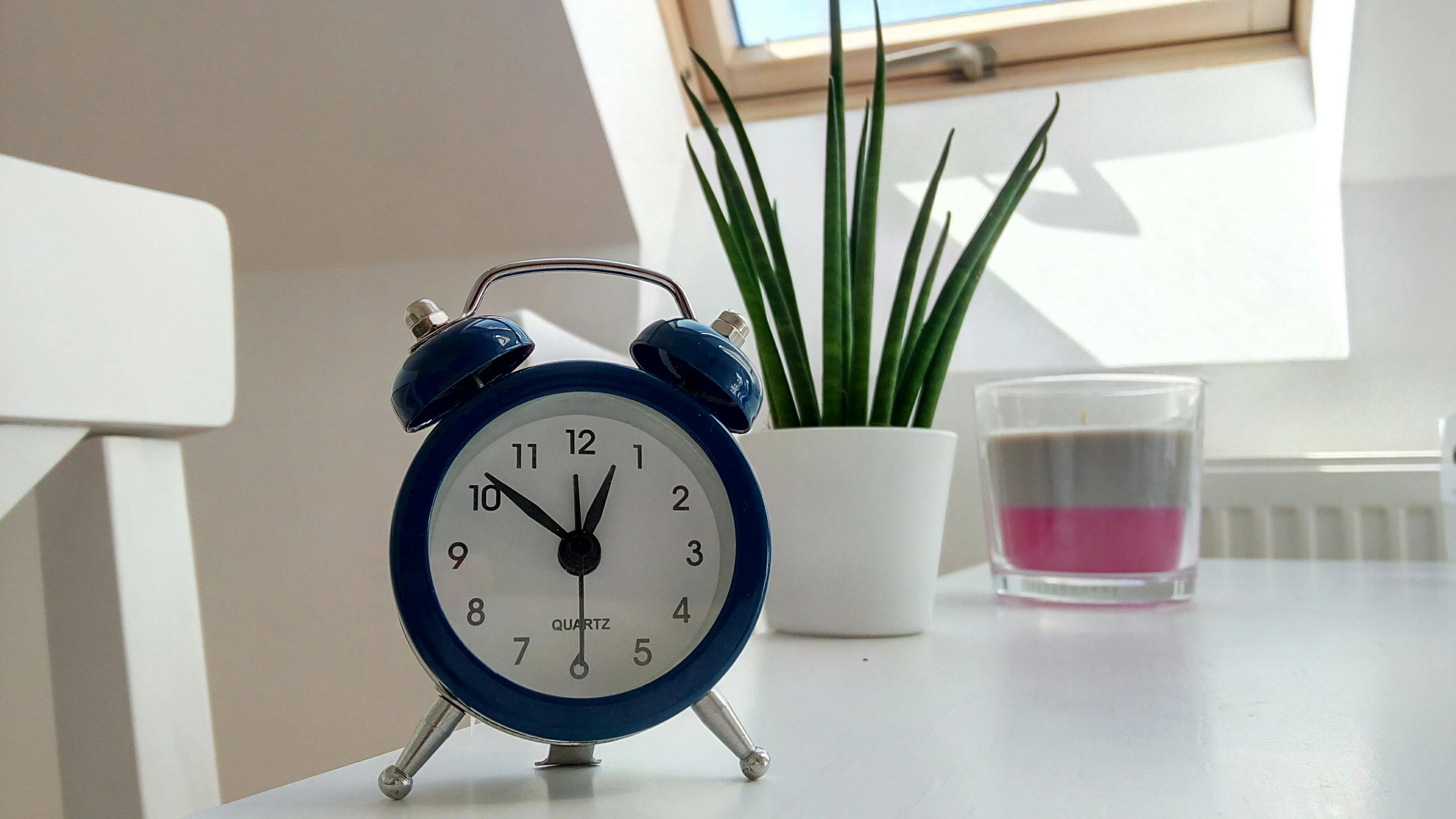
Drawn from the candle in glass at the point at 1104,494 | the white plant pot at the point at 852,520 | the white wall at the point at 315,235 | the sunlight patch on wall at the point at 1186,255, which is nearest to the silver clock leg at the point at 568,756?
the white plant pot at the point at 852,520

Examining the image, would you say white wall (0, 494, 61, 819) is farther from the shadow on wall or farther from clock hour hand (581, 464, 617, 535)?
clock hour hand (581, 464, 617, 535)

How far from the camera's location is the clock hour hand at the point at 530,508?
34 cm

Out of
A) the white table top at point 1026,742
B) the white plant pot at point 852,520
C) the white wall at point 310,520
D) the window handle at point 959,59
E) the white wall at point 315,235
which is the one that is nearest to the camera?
the white table top at point 1026,742

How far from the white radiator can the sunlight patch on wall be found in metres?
0.18

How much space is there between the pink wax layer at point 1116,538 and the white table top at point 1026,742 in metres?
0.16

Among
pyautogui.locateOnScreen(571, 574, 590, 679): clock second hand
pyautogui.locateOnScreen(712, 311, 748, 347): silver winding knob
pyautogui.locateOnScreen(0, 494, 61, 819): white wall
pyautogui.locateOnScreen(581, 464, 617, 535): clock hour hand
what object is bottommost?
pyautogui.locateOnScreen(0, 494, 61, 819): white wall

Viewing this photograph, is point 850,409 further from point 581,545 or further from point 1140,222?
point 1140,222

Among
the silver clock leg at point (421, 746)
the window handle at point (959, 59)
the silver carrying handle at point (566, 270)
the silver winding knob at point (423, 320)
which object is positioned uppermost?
the window handle at point (959, 59)

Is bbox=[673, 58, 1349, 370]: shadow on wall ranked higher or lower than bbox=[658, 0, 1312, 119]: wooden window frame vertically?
lower

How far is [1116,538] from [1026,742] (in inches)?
19.5

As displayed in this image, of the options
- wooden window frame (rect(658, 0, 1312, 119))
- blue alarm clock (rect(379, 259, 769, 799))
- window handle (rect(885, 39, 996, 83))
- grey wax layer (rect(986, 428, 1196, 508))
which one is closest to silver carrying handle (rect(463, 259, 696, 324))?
blue alarm clock (rect(379, 259, 769, 799))

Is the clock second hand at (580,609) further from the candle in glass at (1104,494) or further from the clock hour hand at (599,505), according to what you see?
the candle in glass at (1104,494)

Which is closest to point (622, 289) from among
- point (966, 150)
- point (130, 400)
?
point (966, 150)

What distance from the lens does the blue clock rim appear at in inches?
12.6
